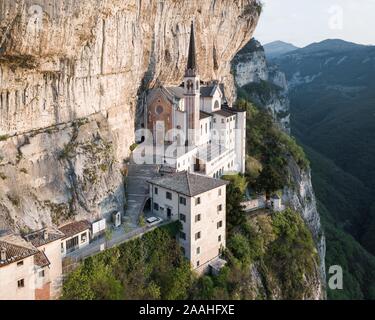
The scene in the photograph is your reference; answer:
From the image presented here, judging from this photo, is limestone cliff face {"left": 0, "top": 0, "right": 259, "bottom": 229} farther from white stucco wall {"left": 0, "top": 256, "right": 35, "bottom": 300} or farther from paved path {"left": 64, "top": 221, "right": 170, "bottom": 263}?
white stucco wall {"left": 0, "top": 256, "right": 35, "bottom": 300}

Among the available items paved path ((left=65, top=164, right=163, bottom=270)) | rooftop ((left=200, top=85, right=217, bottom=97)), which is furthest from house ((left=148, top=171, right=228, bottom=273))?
rooftop ((left=200, top=85, right=217, bottom=97))

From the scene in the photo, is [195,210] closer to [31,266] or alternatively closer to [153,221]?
[153,221]

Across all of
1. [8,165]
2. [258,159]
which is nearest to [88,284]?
[8,165]

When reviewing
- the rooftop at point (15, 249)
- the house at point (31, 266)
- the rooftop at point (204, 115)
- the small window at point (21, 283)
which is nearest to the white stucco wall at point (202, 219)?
the house at point (31, 266)

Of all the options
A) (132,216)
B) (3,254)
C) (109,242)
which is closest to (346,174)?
(132,216)

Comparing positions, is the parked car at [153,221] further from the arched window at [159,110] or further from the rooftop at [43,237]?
the arched window at [159,110]

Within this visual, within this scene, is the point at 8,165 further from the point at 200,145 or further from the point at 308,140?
the point at 308,140

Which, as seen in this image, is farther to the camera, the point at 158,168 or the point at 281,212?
the point at 281,212
